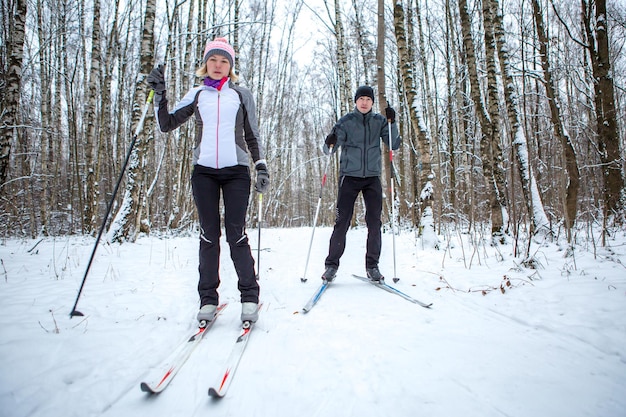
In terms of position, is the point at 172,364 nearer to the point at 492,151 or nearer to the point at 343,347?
the point at 343,347

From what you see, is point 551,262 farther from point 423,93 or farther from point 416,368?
point 423,93

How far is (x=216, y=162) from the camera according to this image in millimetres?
2479

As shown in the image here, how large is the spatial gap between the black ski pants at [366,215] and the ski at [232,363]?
5.50 ft

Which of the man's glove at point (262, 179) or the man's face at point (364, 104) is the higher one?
the man's face at point (364, 104)

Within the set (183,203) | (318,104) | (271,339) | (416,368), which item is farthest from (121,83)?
(416,368)

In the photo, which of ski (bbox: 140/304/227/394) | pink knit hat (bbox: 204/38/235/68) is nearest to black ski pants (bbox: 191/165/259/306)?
ski (bbox: 140/304/227/394)

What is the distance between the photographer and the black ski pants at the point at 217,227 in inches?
96.5

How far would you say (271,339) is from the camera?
212 centimetres

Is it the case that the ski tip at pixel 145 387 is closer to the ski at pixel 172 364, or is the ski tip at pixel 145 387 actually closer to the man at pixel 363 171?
the ski at pixel 172 364

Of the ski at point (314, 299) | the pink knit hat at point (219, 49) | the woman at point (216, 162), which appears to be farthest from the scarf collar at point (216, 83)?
the ski at point (314, 299)

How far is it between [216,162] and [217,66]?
0.83 metres

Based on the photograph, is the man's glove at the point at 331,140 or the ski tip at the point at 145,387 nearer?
the ski tip at the point at 145,387

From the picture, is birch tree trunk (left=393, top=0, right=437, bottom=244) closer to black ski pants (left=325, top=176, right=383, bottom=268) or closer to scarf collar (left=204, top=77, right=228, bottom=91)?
black ski pants (left=325, top=176, right=383, bottom=268)

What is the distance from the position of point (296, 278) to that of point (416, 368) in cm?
244
